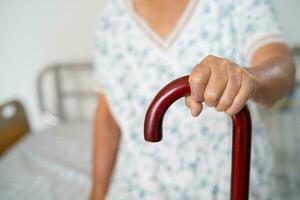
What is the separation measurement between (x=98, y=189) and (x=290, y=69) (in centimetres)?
53

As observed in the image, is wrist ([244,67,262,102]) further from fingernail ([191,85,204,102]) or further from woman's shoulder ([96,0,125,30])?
woman's shoulder ([96,0,125,30])

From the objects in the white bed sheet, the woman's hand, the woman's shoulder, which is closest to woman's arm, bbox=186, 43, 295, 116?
the woman's hand

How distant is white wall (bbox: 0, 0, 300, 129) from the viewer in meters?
1.65


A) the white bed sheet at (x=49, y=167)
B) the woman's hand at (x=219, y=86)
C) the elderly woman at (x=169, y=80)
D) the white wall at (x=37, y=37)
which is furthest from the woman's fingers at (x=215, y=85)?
the white wall at (x=37, y=37)

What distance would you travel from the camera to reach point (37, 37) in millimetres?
1736

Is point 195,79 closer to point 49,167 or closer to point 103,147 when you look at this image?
point 103,147

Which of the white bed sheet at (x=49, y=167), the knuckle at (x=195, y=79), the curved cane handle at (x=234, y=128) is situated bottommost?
the white bed sheet at (x=49, y=167)

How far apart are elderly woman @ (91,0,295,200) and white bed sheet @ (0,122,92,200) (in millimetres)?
384

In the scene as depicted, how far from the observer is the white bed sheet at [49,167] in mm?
1068

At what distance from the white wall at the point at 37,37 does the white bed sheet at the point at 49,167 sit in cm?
45

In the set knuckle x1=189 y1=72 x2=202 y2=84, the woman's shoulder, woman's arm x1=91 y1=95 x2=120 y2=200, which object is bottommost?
woman's arm x1=91 y1=95 x2=120 y2=200

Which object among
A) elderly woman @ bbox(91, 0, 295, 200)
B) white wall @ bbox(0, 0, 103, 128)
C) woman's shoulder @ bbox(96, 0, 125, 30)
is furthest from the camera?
white wall @ bbox(0, 0, 103, 128)

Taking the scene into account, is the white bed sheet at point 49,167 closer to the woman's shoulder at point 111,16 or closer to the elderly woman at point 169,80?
the elderly woman at point 169,80

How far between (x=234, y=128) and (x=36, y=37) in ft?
5.42
